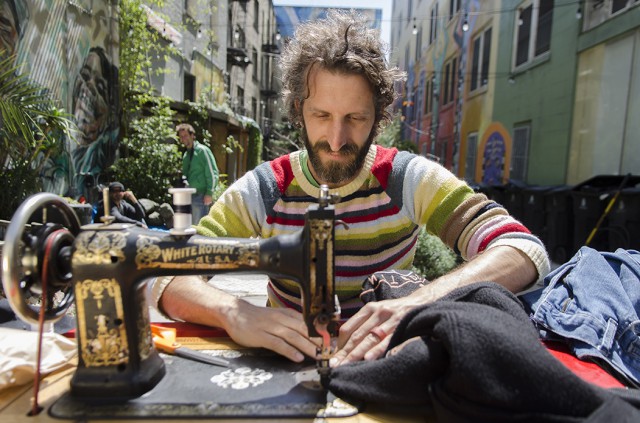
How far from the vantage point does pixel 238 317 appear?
3.69 ft

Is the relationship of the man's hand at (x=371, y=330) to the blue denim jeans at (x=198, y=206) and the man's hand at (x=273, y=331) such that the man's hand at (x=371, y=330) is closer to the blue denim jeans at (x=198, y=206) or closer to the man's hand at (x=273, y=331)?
the man's hand at (x=273, y=331)

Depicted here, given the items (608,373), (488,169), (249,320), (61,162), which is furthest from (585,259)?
(488,169)

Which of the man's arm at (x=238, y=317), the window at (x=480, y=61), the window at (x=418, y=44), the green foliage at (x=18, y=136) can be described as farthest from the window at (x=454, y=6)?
the man's arm at (x=238, y=317)

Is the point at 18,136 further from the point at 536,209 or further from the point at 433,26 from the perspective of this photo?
the point at 433,26

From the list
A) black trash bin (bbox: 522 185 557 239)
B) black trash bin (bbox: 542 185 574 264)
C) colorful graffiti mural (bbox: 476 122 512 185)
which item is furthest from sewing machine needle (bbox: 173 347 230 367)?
colorful graffiti mural (bbox: 476 122 512 185)

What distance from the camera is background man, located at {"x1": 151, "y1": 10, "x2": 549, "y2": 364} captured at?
1.28m

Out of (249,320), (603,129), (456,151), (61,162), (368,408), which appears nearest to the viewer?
(368,408)

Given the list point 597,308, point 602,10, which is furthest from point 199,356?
point 602,10

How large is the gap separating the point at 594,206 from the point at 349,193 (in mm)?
4466

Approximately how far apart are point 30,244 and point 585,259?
4.36 ft

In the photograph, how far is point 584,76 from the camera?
21.5 ft

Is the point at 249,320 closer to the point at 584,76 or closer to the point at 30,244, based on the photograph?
the point at 30,244

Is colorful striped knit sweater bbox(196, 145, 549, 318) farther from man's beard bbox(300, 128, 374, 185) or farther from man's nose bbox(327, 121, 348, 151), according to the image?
man's nose bbox(327, 121, 348, 151)

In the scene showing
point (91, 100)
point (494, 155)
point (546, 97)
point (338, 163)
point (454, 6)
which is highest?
point (454, 6)
